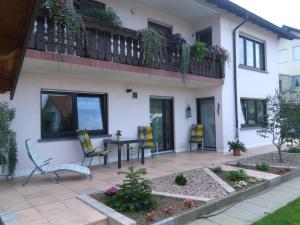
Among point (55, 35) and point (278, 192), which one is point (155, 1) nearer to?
point (55, 35)

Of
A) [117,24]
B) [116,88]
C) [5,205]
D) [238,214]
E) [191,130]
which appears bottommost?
[238,214]

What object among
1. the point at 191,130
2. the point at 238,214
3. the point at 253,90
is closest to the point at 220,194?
the point at 238,214

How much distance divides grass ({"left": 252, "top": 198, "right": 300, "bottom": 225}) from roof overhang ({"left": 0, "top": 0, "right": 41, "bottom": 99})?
4059 mm

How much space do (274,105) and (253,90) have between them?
12.3 feet

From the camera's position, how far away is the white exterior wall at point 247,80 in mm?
10750

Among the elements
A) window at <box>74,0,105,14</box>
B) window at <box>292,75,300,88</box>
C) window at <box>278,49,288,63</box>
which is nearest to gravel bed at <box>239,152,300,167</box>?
window at <box>74,0,105,14</box>

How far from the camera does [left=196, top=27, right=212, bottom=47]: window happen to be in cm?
1110

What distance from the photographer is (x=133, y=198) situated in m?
4.38

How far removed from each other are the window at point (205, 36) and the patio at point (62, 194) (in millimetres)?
5228

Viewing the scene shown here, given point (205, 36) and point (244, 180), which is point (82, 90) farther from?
point (205, 36)

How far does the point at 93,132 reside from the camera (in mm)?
8352

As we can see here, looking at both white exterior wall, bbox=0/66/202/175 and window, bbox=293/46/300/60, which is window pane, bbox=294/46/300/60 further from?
white exterior wall, bbox=0/66/202/175

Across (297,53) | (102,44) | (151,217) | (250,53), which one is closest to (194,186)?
(151,217)

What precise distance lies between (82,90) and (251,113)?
783 cm
